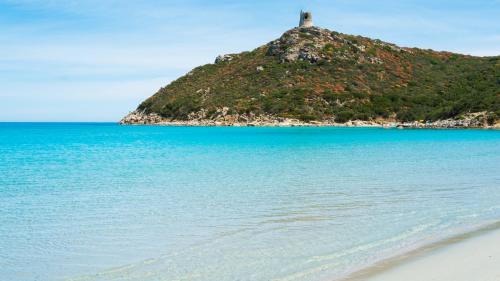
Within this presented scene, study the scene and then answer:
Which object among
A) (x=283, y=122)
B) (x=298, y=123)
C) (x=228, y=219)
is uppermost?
(x=283, y=122)

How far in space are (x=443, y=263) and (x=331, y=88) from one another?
4094 inches

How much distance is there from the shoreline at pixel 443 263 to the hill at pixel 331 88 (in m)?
79.8

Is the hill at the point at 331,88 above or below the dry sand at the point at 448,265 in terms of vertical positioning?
above

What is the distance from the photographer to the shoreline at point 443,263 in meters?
8.25

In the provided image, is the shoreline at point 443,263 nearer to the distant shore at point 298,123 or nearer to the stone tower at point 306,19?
the distant shore at point 298,123

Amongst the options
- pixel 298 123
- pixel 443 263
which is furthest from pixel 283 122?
pixel 443 263

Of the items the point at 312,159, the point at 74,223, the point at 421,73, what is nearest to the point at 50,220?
the point at 74,223

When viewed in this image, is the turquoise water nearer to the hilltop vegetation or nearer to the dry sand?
the dry sand

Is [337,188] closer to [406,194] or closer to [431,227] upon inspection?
[406,194]

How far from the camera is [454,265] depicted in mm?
8836

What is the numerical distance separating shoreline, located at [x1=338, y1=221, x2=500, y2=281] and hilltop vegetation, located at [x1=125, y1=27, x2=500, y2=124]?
81.9 metres

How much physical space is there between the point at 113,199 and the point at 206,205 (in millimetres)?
3353

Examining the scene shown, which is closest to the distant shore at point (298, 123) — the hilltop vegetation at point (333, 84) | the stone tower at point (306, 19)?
the hilltop vegetation at point (333, 84)

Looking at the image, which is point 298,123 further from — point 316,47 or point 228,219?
point 228,219
